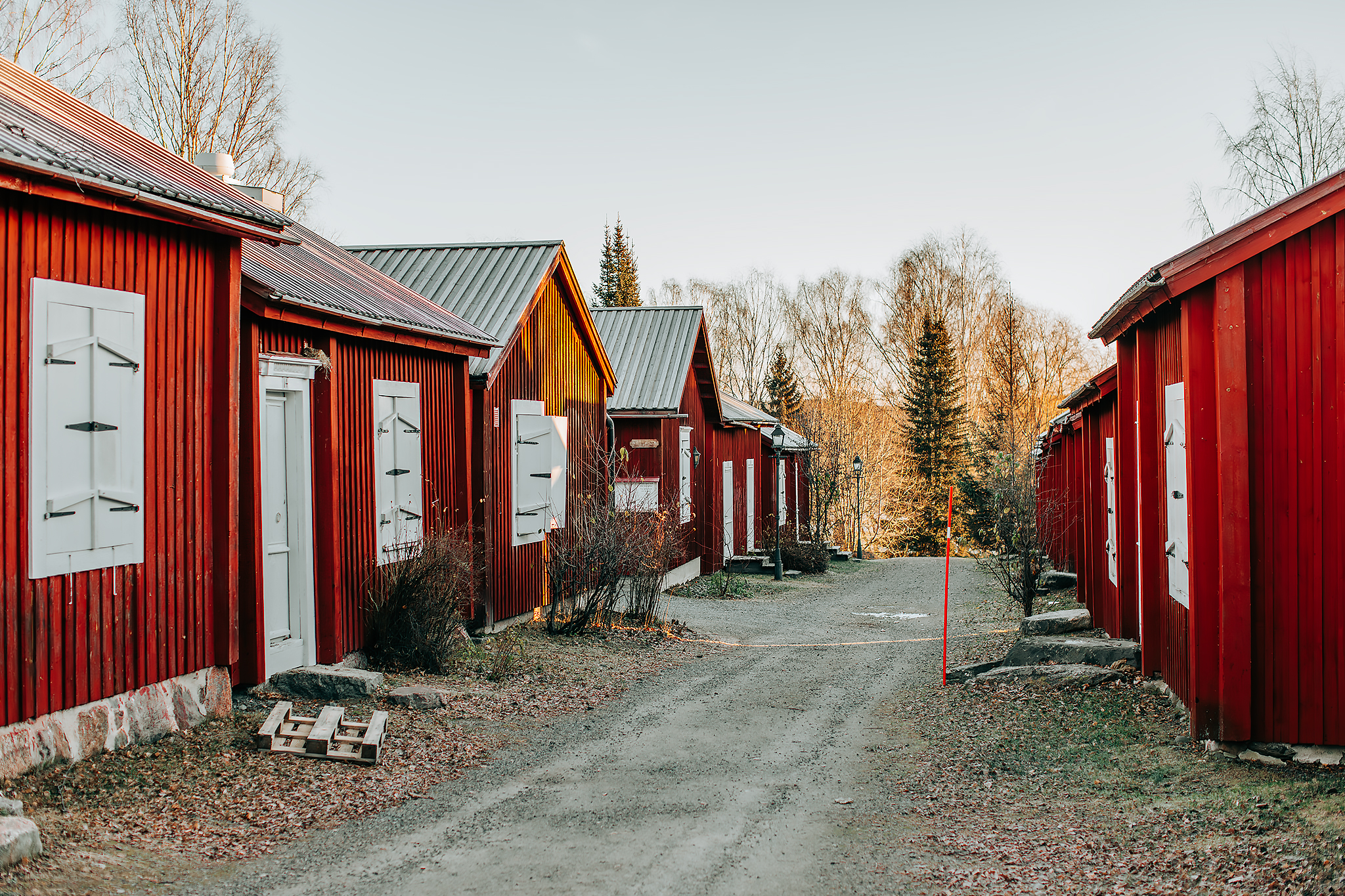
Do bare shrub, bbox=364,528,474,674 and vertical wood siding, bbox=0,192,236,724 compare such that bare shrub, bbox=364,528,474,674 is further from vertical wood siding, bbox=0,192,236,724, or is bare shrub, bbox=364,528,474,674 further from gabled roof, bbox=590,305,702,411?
gabled roof, bbox=590,305,702,411

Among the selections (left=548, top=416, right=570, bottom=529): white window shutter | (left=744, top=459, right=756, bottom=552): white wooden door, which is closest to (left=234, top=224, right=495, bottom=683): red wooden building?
(left=548, top=416, right=570, bottom=529): white window shutter

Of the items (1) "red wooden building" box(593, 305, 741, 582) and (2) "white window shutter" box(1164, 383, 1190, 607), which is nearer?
(2) "white window shutter" box(1164, 383, 1190, 607)

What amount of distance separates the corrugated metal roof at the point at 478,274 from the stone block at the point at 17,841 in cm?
728

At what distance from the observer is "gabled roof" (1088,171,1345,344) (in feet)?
19.8

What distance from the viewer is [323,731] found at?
251 inches

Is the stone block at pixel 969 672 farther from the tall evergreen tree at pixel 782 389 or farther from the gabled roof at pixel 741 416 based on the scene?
the tall evergreen tree at pixel 782 389

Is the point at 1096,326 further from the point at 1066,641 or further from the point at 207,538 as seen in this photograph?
the point at 207,538

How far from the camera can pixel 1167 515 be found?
7609 mm

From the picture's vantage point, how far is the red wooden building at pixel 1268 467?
6.01 m

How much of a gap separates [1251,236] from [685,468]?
45.6ft

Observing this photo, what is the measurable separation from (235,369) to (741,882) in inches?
187

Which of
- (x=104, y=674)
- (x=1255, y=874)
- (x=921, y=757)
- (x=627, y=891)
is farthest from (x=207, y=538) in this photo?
(x=1255, y=874)

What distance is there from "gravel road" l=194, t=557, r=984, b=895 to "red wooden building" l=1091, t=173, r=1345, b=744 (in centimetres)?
236

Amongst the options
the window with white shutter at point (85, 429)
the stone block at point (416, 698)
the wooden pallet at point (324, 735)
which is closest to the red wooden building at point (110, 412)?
the window with white shutter at point (85, 429)
